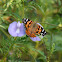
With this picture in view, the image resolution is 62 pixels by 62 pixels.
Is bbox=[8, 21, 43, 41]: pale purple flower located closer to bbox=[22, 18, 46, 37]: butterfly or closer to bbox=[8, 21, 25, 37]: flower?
bbox=[8, 21, 25, 37]: flower

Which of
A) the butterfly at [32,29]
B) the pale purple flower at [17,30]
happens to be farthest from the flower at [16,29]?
the butterfly at [32,29]

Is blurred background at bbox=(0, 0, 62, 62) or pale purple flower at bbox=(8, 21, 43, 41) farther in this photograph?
pale purple flower at bbox=(8, 21, 43, 41)

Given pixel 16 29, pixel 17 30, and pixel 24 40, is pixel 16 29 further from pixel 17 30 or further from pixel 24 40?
pixel 24 40

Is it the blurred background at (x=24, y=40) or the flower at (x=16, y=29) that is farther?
the flower at (x=16, y=29)

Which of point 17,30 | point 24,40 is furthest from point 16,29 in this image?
point 24,40

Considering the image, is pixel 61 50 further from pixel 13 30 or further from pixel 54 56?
pixel 13 30

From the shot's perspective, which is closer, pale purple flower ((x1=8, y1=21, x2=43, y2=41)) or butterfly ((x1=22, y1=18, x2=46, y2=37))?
butterfly ((x1=22, y1=18, x2=46, y2=37))

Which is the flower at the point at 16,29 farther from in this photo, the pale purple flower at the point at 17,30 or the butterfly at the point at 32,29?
the butterfly at the point at 32,29

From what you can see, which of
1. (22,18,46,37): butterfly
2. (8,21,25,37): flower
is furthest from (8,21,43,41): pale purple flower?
(22,18,46,37): butterfly
